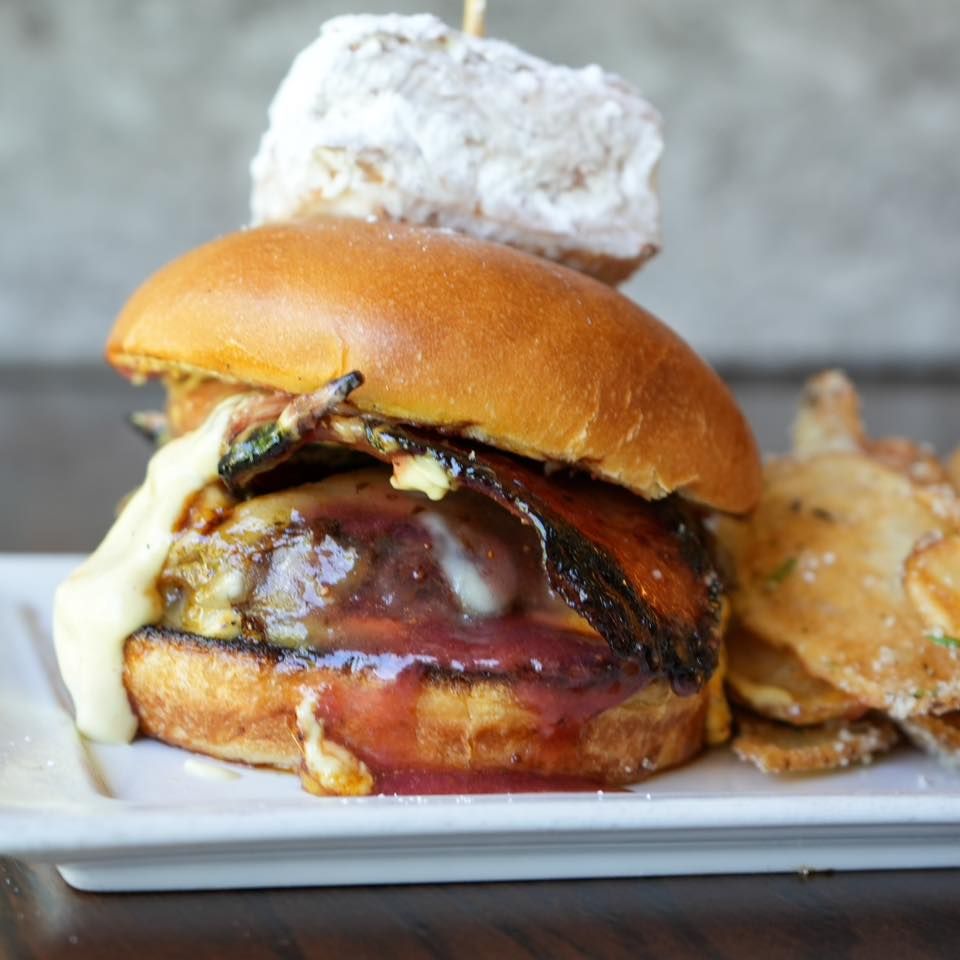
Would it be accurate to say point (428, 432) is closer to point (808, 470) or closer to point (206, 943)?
point (206, 943)

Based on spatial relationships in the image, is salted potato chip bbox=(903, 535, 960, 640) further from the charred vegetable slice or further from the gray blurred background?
the gray blurred background

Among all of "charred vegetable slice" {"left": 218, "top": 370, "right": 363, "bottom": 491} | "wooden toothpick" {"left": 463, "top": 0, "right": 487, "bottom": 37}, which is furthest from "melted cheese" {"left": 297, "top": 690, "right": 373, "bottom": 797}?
"wooden toothpick" {"left": 463, "top": 0, "right": 487, "bottom": 37}

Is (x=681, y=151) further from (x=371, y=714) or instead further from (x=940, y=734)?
(x=371, y=714)

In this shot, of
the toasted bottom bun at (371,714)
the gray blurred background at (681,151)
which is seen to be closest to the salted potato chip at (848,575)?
the toasted bottom bun at (371,714)

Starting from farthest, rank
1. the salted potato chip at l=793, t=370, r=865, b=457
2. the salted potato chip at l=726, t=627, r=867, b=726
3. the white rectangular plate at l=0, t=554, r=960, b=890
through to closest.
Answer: the salted potato chip at l=793, t=370, r=865, b=457, the salted potato chip at l=726, t=627, r=867, b=726, the white rectangular plate at l=0, t=554, r=960, b=890

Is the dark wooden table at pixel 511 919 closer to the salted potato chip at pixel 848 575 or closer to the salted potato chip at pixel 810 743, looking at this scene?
the salted potato chip at pixel 810 743

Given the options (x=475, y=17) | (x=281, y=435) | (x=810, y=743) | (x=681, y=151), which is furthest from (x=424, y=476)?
(x=681, y=151)

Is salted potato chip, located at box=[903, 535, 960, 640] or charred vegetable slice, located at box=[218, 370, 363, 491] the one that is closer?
charred vegetable slice, located at box=[218, 370, 363, 491]
